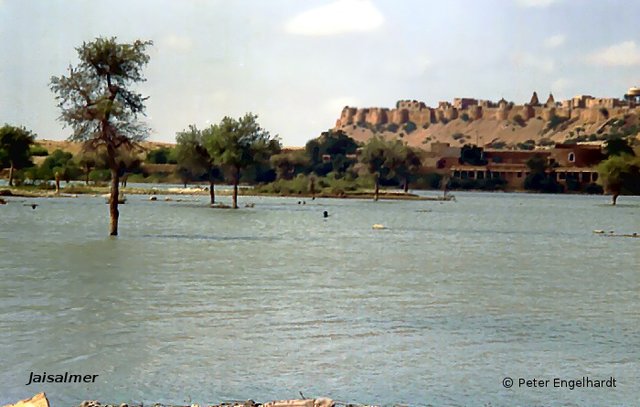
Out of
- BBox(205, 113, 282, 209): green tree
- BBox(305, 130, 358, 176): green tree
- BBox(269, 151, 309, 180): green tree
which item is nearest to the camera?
BBox(205, 113, 282, 209): green tree

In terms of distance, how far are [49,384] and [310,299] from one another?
32.1ft

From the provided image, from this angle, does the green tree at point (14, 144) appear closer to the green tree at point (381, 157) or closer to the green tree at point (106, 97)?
the green tree at point (381, 157)

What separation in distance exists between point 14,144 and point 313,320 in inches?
2935

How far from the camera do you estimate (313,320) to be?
1841 cm

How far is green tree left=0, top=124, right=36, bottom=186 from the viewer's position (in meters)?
87.5

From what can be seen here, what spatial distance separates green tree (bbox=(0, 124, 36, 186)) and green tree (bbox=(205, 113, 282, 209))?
27820mm

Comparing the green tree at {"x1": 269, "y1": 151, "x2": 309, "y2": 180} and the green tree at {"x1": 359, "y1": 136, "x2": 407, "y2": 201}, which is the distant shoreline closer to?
the green tree at {"x1": 359, "y1": 136, "x2": 407, "y2": 201}

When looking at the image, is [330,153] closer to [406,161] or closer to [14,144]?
[406,161]

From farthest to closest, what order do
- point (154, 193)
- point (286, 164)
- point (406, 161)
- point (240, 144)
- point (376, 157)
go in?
point (286, 164)
point (406, 161)
point (376, 157)
point (154, 193)
point (240, 144)

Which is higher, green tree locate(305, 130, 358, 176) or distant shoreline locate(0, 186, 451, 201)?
green tree locate(305, 130, 358, 176)

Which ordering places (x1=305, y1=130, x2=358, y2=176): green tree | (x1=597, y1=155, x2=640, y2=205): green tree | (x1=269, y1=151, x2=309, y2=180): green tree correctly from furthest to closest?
(x1=305, y1=130, x2=358, y2=176): green tree → (x1=269, y1=151, x2=309, y2=180): green tree → (x1=597, y1=155, x2=640, y2=205): green tree

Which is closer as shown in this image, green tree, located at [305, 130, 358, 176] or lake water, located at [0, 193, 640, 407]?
lake water, located at [0, 193, 640, 407]

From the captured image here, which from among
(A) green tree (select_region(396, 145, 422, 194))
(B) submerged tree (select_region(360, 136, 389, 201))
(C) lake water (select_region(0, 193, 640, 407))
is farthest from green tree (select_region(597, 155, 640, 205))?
(C) lake water (select_region(0, 193, 640, 407))

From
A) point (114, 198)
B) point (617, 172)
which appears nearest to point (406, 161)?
point (617, 172)
